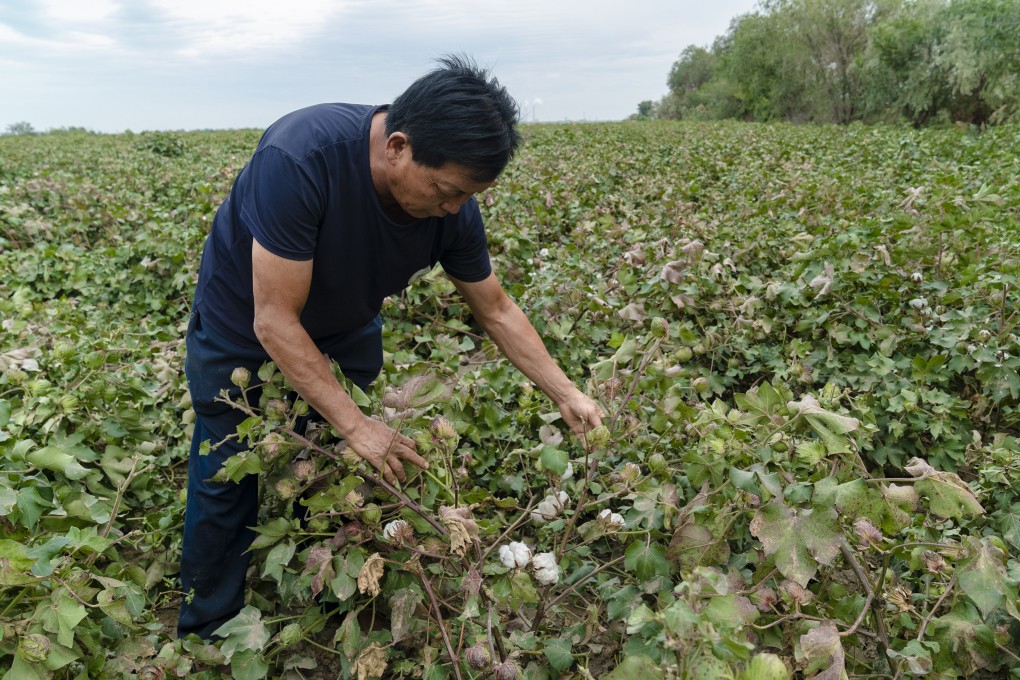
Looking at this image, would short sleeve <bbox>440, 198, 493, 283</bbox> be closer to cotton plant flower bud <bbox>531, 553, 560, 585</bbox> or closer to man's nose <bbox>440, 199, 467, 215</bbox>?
man's nose <bbox>440, 199, 467, 215</bbox>

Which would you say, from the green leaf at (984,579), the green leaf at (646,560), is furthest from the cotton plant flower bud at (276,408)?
the green leaf at (984,579)

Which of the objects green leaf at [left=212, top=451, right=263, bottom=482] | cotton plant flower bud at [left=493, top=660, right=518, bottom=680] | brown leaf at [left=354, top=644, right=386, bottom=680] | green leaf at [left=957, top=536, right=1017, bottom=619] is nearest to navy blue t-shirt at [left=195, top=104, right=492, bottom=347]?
green leaf at [left=212, top=451, right=263, bottom=482]

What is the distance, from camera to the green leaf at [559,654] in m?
1.62

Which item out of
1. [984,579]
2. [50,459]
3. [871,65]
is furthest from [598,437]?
[871,65]

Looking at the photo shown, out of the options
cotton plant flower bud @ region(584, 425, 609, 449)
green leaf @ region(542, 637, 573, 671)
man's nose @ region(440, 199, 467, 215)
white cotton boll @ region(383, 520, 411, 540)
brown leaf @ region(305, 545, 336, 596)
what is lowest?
green leaf @ region(542, 637, 573, 671)

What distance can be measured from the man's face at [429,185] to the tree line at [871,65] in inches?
920

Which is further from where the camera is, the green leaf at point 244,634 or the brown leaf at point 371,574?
the green leaf at point 244,634

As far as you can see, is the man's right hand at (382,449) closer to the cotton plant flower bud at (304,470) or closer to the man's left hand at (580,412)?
the cotton plant flower bud at (304,470)

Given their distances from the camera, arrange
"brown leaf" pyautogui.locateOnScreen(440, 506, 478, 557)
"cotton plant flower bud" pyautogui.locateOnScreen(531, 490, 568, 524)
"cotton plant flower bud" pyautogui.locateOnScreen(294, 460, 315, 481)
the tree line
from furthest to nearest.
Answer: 1. the tree line
2. "cotton plant flower bud" pyautogui.locateOnScreen(531, 490, 568, 524)
3. "cotton plant flower bud" pyautogui.locateOnScreen(294, 460, 315, 481)
4. "brown leaf" pyautogui.locateOnScreen(440, 506, 478, 557)

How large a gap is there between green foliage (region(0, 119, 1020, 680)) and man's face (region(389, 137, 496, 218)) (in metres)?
0.47

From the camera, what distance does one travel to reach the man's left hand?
195 cm

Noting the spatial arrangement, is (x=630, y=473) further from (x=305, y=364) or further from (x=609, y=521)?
(x=305, y=364)

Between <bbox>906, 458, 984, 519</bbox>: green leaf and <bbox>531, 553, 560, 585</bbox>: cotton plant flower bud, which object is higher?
<bbox>906, 458, 984, 519</bbox>: green leaf

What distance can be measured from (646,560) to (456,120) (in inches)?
41.5
